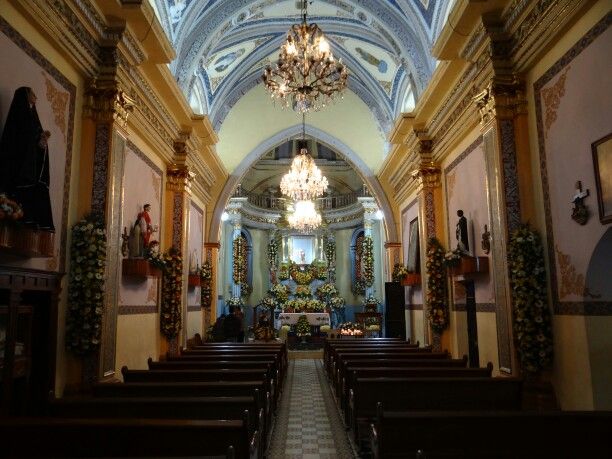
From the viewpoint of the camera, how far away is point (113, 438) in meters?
3.24

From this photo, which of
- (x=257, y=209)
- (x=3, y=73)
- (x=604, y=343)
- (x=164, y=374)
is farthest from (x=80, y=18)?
(x=257, y=209)

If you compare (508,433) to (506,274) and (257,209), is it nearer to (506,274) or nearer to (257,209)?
(506,274)

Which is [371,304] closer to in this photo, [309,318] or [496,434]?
[309,318]

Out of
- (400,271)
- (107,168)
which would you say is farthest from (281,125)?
(107,168)

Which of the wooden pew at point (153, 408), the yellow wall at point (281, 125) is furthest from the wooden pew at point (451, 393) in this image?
the yellow wall at point (281, 125)

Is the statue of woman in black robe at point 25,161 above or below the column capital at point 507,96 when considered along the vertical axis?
below

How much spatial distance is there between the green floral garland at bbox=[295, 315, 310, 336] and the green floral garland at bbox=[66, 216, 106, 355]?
12274mm

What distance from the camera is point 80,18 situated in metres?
6.39

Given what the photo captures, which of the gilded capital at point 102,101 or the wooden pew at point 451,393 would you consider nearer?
the wooden pew at point 451,393

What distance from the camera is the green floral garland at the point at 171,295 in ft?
32.7

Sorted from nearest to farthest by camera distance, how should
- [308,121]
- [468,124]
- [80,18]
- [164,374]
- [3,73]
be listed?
[3,73], [164,374], [80,18], [468,124], [308,121]

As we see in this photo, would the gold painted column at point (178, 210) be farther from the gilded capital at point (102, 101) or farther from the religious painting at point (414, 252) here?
the religious painting at point (414, 252)

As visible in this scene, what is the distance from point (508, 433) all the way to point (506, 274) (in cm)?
345

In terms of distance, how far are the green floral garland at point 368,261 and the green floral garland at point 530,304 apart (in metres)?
15.6
